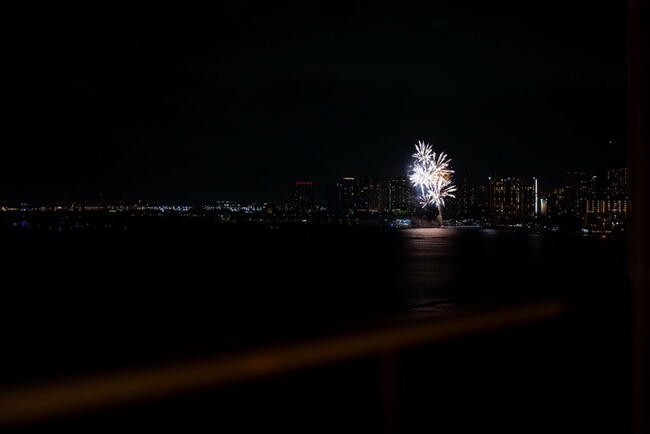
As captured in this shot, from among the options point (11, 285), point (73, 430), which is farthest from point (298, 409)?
point (11, 285)

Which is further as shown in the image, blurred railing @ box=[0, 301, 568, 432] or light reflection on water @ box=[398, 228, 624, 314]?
light reflection on water @ box=[398, 228, 624, 314]

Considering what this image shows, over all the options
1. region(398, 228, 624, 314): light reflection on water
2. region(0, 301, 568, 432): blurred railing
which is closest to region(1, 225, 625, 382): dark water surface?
region(398, 228, 624, 314): light reflection on water

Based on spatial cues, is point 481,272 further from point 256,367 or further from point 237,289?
point 256,367

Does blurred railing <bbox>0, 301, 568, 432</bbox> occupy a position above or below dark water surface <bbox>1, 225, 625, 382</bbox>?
above

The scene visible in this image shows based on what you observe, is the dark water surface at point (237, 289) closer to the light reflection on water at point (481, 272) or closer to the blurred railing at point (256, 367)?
the light reflection on water at point (481, 272)

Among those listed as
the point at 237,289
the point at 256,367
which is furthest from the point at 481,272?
the point at 256,367

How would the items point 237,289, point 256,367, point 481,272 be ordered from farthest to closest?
point 481,272 → point 237,289 → point 256,367

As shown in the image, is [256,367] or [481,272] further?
[481,272]

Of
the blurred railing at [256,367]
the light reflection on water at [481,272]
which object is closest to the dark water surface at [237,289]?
the light reflection on water at [481,272]

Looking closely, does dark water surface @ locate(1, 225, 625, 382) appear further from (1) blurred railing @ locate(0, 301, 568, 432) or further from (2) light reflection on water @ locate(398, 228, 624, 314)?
(1) blurred railing @ locate(0, 301, 568, 432)

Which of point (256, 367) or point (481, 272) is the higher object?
point (256, 367)

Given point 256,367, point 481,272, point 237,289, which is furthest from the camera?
point 481,272

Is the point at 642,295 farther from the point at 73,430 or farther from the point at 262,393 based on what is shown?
the point at 73,430
